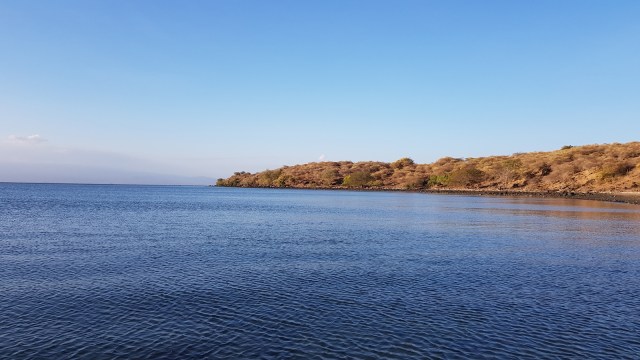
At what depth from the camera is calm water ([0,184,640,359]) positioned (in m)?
19.4

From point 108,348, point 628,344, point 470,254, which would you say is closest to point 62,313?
point 108,348

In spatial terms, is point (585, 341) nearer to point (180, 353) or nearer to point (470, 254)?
point (180, 353)

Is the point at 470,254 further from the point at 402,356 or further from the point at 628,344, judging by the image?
the point at 402,356

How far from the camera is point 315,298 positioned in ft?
87.6

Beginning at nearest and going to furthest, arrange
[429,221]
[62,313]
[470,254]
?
[62,313] < [470,254] < [429,221]

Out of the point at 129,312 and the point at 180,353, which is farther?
the point at 129,312

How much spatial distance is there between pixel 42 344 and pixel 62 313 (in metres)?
4.47

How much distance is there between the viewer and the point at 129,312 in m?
23.6

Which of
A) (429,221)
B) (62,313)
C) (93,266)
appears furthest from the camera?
(429,221)

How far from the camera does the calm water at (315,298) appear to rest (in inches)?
764

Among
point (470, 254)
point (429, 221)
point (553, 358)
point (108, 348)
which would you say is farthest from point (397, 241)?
point (108, 348)

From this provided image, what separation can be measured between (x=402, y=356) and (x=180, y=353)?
9370 millimetres

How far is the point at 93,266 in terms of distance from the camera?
3494cm

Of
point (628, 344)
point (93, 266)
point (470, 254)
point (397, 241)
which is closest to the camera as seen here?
point (628, 344)
